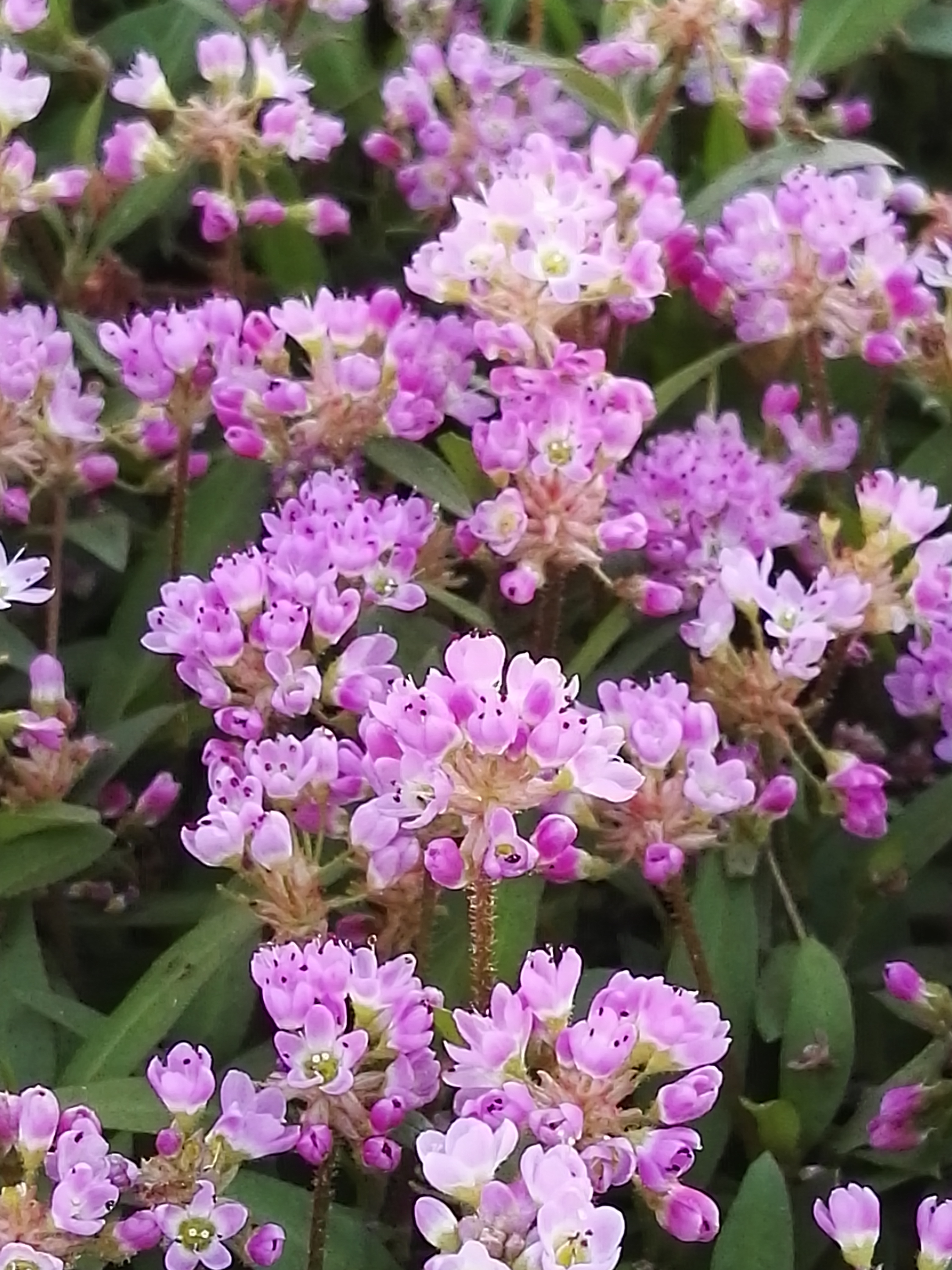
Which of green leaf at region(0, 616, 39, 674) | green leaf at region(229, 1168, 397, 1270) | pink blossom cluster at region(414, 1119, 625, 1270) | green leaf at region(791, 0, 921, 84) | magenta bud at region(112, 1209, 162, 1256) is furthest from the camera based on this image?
green leaf at region(791, 0, 921, 84)

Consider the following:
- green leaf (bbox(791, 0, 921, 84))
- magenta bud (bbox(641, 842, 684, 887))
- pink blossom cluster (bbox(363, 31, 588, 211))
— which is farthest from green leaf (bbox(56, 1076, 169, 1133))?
green leaf (bbox(791, 0, 921, 84))

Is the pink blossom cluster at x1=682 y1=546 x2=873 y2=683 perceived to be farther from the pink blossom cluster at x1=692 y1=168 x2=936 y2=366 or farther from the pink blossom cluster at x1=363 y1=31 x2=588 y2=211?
the pink blossom cluster at x1=363 y1=31 x2=588 y2=211

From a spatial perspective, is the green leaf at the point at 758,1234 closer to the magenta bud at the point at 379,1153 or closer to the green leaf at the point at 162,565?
the magenta bud at the point at 379,1153

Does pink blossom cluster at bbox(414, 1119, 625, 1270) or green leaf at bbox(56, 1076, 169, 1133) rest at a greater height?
pink blossom cluster at bbox(414, 1119, 625, 1270)

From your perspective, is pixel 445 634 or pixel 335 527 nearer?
pixel 335 527

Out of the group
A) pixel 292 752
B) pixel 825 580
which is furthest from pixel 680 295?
pixel 292 752

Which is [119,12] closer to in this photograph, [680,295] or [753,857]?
[680,295]
